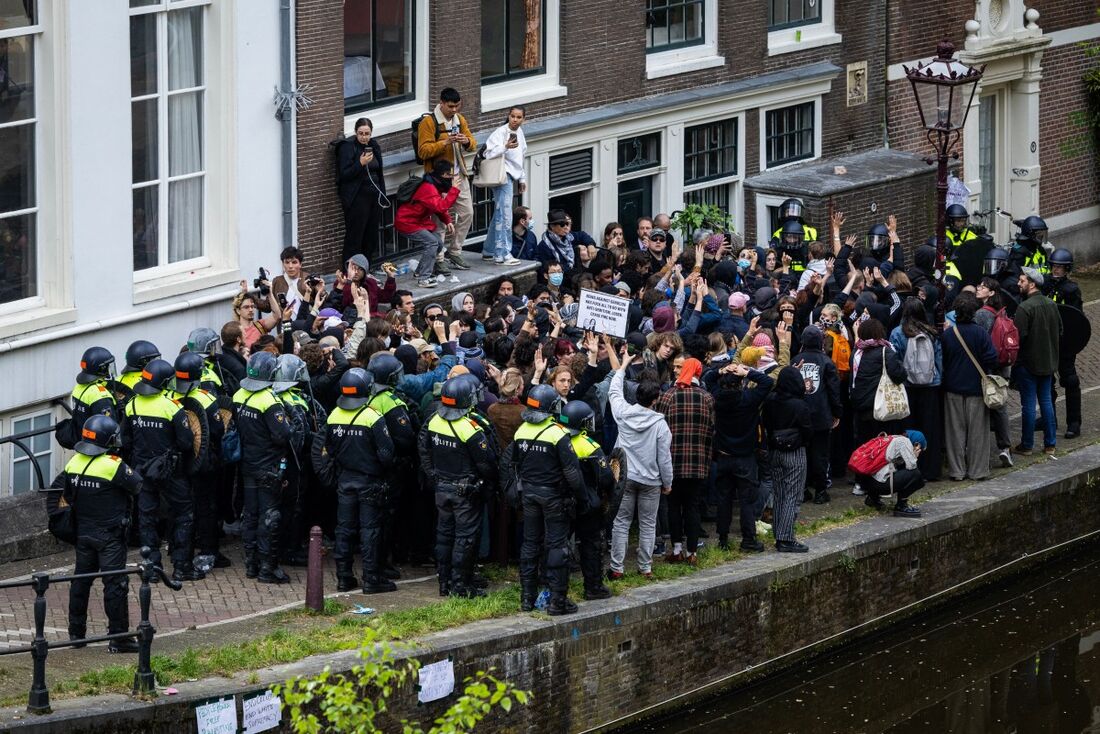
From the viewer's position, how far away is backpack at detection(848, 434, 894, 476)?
17.7 metres

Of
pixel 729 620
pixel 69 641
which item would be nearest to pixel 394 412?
pixel 729 620

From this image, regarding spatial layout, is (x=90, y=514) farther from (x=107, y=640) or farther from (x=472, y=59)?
(x=472, y=59)

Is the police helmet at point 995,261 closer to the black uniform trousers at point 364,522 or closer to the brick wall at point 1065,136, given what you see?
the black uniform trousers at point 364,522

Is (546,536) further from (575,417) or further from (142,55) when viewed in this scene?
(142,55)

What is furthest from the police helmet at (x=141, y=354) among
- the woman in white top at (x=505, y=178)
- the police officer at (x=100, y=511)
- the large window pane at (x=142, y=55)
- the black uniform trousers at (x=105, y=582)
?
the woman in white top at (x=505, y=178)

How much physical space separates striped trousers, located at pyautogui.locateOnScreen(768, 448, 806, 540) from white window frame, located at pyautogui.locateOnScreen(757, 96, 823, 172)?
33.4ft

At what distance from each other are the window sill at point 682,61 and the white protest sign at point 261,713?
13.1 m

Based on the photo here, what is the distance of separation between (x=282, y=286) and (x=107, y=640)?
6.16m

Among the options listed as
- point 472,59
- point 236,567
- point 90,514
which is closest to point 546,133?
point 472,59

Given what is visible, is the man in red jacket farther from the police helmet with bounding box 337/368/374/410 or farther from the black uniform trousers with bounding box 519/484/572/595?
the black uniform trousers with bounding box 519/484/572/595

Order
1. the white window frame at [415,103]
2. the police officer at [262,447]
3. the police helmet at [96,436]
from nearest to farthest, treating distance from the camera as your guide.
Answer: the police helmet at [96,436]
the police officer at [262,447]
the white window frame at [415,103]

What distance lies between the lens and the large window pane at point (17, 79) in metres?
17.0

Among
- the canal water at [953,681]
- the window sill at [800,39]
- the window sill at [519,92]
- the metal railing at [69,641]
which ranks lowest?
the canal water at [953,681]

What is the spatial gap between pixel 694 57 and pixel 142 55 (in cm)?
888
